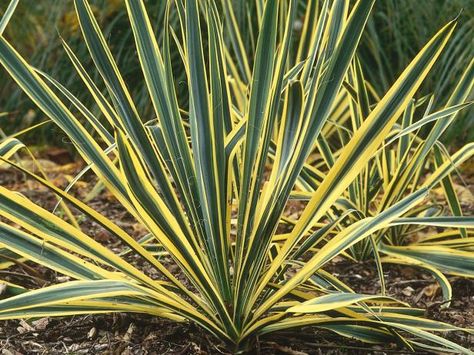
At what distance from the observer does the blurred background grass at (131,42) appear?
368 centimetres

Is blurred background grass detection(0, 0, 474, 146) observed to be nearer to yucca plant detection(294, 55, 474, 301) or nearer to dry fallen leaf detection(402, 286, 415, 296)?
yucca plant detection(294, 55, 474, 301)

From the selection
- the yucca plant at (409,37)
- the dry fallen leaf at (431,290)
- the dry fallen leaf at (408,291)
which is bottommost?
the dry fallen leaf at (408,291)

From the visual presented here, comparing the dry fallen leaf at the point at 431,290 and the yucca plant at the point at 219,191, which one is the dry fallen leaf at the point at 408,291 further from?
the yucca plant at the point at 219,191

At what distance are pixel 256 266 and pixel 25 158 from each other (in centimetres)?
251

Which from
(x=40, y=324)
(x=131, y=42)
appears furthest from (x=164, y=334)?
(x=131, y=42)

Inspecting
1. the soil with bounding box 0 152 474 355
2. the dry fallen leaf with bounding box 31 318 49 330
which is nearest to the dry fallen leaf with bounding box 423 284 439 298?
the soil with bounding box 0 152 474 355

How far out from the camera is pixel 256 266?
61.7 inches

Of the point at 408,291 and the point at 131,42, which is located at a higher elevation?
the point at 131,42

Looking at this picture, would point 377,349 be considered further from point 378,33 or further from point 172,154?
point 378,33

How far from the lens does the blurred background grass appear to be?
3.68 metres

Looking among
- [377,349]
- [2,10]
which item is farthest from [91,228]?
[2,10]

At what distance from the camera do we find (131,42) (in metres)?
3.96

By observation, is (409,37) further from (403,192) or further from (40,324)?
(40,324)

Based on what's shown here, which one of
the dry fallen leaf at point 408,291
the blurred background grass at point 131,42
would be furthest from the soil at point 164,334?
the blurred background grass at point 131,42
